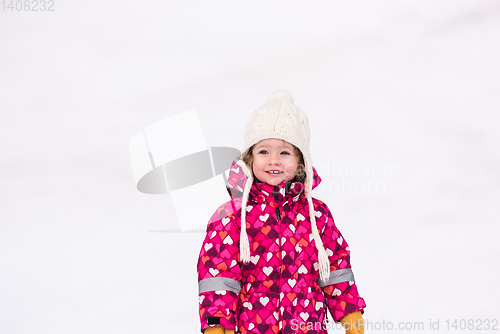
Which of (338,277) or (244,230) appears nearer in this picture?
(244,230)

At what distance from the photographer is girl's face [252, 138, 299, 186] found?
1.76 m

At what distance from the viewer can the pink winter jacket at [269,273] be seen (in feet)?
5.42

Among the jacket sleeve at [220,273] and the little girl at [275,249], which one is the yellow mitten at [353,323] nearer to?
the little girl at [275,249]

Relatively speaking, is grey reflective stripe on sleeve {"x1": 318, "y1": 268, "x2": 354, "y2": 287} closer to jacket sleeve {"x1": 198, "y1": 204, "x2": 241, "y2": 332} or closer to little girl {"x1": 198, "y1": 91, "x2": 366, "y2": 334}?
little girl {"x1": 198, "y1": 91, "x2": 366, "y2": 334}

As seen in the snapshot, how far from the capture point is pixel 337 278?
180 cm

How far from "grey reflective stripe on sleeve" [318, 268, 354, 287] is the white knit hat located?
48 millimetres

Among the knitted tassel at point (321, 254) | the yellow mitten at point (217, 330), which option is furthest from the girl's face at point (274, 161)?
the yellow mitten at point (217, 330)

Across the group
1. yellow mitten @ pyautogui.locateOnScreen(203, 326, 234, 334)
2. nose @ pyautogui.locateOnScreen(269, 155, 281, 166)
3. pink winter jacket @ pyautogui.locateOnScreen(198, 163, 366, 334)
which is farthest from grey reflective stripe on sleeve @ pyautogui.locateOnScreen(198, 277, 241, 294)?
nose @ pyautogui.locateOnScreen(269, 155, 281, 166)

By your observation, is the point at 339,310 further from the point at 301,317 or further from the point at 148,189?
the point at 148,189

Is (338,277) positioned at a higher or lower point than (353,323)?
higher

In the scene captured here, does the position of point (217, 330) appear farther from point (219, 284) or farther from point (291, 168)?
point (291, 168)

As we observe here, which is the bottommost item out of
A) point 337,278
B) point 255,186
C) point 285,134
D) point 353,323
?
point 353,323

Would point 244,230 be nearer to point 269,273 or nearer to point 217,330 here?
point 269,273

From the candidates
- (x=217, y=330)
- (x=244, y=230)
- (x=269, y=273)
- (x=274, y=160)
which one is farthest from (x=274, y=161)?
(x=217, y=330)
